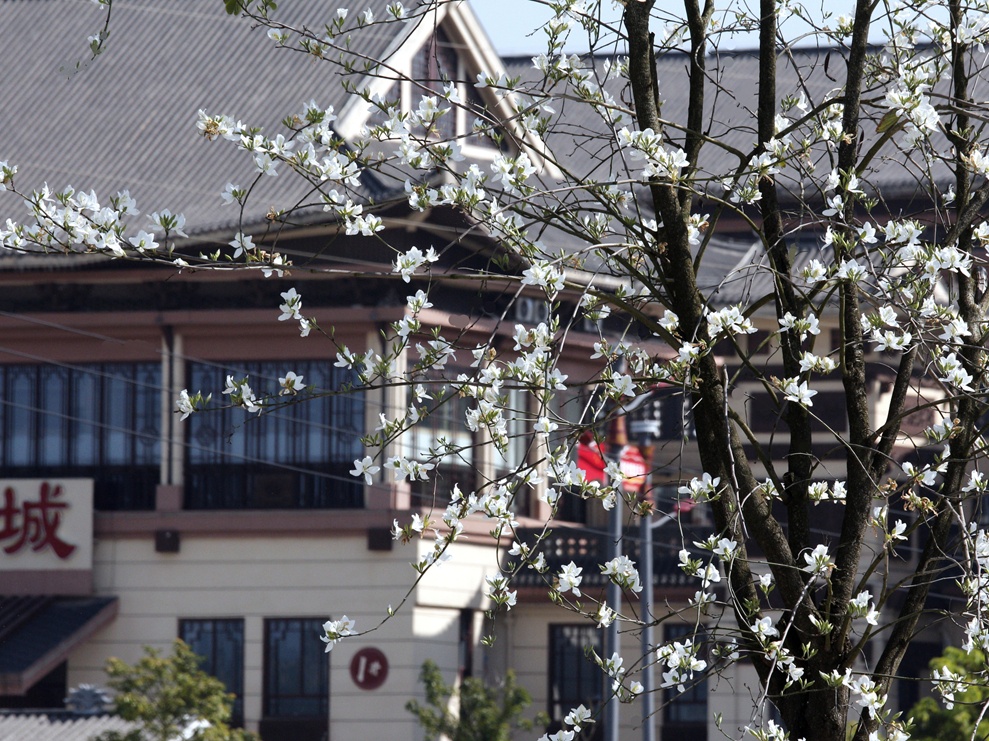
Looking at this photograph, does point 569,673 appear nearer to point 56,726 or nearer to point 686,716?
point 686,716

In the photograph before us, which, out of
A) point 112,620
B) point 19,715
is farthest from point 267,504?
point 19,715

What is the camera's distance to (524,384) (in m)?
4.95

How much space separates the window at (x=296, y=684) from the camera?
68.3 feet

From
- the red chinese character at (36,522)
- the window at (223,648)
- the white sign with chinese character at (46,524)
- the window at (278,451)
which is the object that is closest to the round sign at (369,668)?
the window at (223,648)

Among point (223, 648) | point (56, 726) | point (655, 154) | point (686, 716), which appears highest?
point (655, 154)

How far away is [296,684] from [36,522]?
4.16m

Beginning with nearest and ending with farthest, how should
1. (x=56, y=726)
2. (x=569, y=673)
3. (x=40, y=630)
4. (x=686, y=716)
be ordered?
1. (x=56, y=726)
2. (x=40, y=630)
3. (x=686, y=716)
4. (x=569, y=673)

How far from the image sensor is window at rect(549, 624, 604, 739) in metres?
22.9

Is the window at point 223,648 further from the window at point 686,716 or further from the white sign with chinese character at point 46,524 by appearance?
the window at point 686,716

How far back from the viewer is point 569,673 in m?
23.0

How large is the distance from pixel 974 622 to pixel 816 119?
6.09 feet

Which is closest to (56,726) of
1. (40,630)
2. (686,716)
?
(40,630)

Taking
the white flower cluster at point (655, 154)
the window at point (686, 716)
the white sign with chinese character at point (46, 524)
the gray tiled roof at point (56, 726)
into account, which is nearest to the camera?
the white flower cluster at point (655, 154)

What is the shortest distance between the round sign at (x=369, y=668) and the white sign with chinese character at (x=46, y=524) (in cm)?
386
